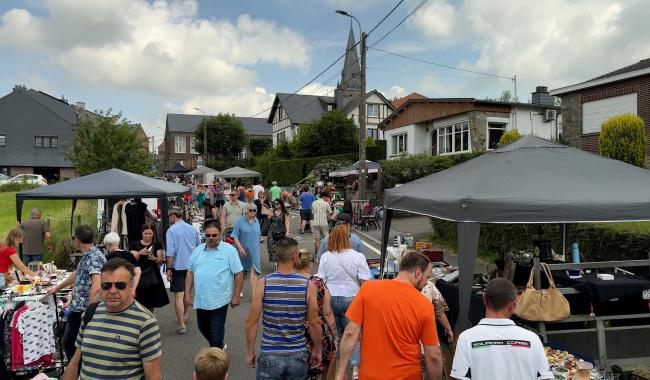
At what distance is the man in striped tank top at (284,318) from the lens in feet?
12.2

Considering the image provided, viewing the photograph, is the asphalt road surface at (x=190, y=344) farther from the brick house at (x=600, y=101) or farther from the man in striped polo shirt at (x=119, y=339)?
the brick house at (x=600, y=101)

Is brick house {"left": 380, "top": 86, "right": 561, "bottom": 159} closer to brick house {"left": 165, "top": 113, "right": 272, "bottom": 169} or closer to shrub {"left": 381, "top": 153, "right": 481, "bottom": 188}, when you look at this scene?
shrub {"left": 381, "top": 153, "right": 481, "bottom": 188}

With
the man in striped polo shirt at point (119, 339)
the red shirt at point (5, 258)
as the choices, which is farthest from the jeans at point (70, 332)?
the red shirt at point (5, 258)

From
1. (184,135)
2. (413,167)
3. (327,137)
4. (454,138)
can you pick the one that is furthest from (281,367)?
(184,135)

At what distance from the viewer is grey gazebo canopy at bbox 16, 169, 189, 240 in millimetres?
8875

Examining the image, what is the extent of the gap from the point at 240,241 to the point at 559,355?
548 centimetres

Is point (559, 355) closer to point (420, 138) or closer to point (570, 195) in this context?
point (570, 195)

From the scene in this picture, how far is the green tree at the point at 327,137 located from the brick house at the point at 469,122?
13.4 m

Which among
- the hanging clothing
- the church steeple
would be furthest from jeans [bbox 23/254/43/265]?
the church steeple

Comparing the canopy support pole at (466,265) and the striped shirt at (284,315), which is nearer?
the striped shirt at (284,315)

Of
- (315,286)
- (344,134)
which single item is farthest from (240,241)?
(344,134)

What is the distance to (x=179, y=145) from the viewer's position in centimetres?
8731

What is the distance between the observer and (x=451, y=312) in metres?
5.65

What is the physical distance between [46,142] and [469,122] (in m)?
47.4
